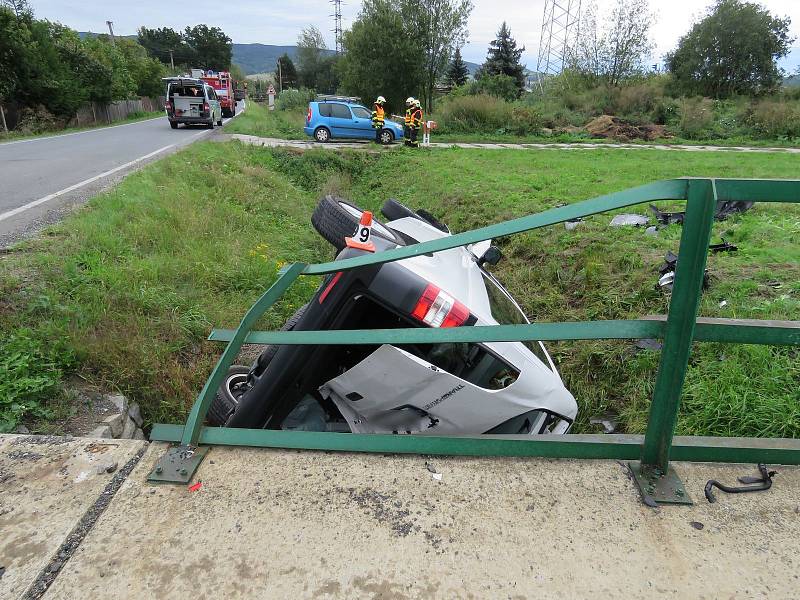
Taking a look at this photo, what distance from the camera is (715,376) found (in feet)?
11.1

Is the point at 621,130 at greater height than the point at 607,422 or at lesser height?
greater

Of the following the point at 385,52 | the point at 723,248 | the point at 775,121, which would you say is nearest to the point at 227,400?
the point at 723,248

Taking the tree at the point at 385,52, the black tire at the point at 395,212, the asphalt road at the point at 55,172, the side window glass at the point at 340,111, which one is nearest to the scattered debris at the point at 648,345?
the black tire at the point at 395,212

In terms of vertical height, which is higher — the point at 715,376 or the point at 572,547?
the point at 572,547

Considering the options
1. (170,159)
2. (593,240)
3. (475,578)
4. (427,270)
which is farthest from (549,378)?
(170,159)

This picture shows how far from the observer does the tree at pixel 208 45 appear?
3625 inches

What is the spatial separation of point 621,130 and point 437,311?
22.5 m

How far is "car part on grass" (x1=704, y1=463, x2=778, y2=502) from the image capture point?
1.80 meters

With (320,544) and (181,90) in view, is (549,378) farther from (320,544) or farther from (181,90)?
(181,90)

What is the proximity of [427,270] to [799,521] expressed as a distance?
5.18 feet

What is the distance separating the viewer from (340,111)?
19109 millimetres

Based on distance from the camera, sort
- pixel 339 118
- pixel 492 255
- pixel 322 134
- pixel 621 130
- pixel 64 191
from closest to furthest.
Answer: pixel 492 255
pixel 64 191
pixel 339 118
pixel 322 134
pixel 621 130

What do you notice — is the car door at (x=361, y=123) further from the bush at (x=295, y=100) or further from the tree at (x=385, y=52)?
the bush at (x=295, y=100)

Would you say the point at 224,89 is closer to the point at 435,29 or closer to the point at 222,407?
the point at 435,29
